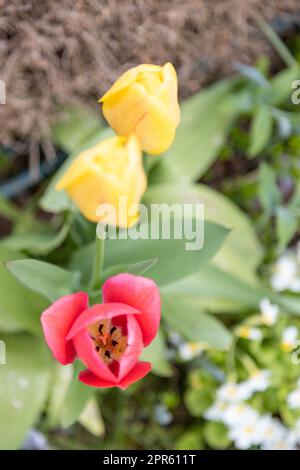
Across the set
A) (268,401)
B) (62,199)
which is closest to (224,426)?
(268,401)

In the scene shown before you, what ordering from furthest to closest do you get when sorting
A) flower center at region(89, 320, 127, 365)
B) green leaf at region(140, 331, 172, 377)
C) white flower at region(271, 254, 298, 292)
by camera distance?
white flower at region(271, 254, 298, 292) < green leaf at region(140, 331, 172, 377) < flower center at region(89, 320, 127, 365)

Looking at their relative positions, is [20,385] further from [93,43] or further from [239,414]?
[93,43]

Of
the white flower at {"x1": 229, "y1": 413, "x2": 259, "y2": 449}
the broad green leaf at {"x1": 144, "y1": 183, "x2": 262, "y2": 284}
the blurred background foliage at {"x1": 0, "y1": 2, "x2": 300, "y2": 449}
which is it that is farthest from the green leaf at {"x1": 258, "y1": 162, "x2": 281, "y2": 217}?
the white flower at {"x1": 229, "y1": 413, "x2": 259, "y2": 449}

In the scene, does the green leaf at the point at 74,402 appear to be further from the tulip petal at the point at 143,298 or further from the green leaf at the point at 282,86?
the green leaf at the point at 282,86

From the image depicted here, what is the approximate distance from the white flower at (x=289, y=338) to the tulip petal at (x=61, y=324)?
0.56m

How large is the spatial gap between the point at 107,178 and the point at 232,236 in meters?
0.66

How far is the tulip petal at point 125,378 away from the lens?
1.52 feet

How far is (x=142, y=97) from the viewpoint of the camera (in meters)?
0.47

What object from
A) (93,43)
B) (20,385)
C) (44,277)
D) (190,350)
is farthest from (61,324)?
(190,350)

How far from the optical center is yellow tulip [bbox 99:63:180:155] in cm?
46

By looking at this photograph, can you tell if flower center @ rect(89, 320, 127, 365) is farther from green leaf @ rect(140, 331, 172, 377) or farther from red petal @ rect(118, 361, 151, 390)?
green leaf @ rect(140, 331, 172, 377)

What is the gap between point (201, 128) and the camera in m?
1.06

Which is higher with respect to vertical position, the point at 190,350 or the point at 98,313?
the point at 98,313

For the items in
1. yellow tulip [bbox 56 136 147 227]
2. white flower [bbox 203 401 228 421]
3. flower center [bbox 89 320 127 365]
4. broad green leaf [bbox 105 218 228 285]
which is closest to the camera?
yellow tulip [bbox 56 136 147 227]
